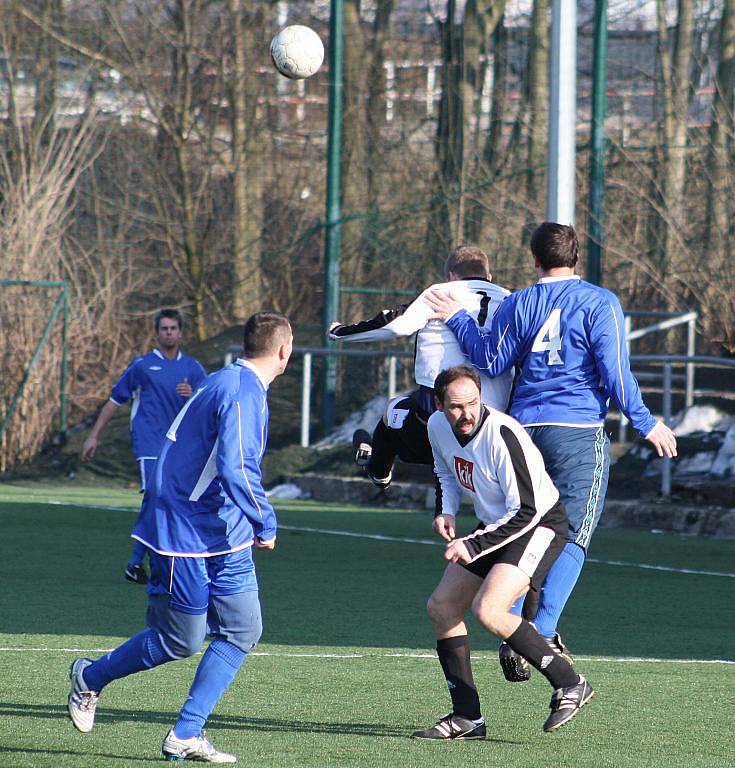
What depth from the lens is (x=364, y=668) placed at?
25.3 ft

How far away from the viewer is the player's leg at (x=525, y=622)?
6.05 metres

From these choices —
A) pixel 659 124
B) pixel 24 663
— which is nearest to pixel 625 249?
pixel 659 124

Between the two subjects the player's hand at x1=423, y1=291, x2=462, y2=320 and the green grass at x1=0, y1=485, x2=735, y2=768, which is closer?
the green grass at x1=0, y1=485, x2=735, y2=768

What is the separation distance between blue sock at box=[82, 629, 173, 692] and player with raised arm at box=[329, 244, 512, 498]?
1933mm

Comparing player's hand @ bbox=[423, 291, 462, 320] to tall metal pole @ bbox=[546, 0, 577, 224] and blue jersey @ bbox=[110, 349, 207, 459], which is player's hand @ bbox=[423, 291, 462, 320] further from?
blue jersey @ bbox=[110, 349, 207, 459]

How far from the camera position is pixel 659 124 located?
1941cm

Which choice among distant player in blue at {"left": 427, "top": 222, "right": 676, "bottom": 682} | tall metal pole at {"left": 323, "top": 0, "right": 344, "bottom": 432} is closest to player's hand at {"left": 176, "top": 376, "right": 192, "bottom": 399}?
distant player in blue at {"left": 427, "top": 222, "right": 676, "bottom": 682}

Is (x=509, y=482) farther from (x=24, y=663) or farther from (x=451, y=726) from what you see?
(x=24, y=663)

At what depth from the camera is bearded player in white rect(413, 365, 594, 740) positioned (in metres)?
6.05

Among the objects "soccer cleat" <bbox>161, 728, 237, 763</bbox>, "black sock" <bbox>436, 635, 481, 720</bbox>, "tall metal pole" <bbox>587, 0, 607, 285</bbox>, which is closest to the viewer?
"soccer cleat" <bbox>161, 728, 237, 763</bbox>

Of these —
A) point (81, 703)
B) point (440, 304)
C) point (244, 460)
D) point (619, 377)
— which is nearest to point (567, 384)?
point (619, 377)

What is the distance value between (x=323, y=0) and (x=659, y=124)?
31.3 ft

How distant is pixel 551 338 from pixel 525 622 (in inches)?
52.0

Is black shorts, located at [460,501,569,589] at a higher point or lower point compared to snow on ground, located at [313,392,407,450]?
higher
